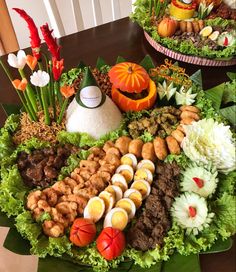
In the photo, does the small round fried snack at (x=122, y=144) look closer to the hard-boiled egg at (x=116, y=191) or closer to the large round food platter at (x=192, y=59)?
the hard-boiled egg at (x=116, y=191)

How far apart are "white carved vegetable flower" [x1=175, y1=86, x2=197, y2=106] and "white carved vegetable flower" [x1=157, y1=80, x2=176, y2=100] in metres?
0.02

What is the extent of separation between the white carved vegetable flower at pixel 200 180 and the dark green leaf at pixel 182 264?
0.19 m

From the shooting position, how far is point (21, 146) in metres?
1.17

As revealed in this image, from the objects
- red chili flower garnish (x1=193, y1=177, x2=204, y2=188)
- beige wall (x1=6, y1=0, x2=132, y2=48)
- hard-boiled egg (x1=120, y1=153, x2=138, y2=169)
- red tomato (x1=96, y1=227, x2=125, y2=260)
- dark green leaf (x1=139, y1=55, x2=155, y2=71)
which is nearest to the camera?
red tomato (x1=96, y1=227, x2=125, y2=260)

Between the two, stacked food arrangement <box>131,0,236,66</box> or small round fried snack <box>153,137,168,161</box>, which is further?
stacked food arrangement <box>131,0,236,66</box>

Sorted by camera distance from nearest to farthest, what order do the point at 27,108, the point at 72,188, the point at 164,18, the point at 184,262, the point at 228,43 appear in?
the point at 184,262, the point at 72,188, the point at 27,108, the point at 228,43, the point at 164,18

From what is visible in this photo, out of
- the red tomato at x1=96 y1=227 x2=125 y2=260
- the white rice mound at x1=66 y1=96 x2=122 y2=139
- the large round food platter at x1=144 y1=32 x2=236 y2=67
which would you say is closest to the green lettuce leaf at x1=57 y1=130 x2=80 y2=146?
the white rice mound at x1=66 y1=96 x2=122 y2=139

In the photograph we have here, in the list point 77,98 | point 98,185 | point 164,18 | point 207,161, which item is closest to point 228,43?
point 164,18

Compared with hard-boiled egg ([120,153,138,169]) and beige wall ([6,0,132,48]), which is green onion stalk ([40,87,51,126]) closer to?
hard-boiled egg ([120,153,138,169])

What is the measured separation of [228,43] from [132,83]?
54 centimetres

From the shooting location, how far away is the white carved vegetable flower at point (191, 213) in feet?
3.26

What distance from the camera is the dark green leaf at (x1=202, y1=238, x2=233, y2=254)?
972 millimetres

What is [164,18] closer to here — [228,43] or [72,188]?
[228,43]

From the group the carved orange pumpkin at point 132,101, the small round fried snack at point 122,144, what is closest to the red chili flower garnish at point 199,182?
the small round fried snack at point 122,144
